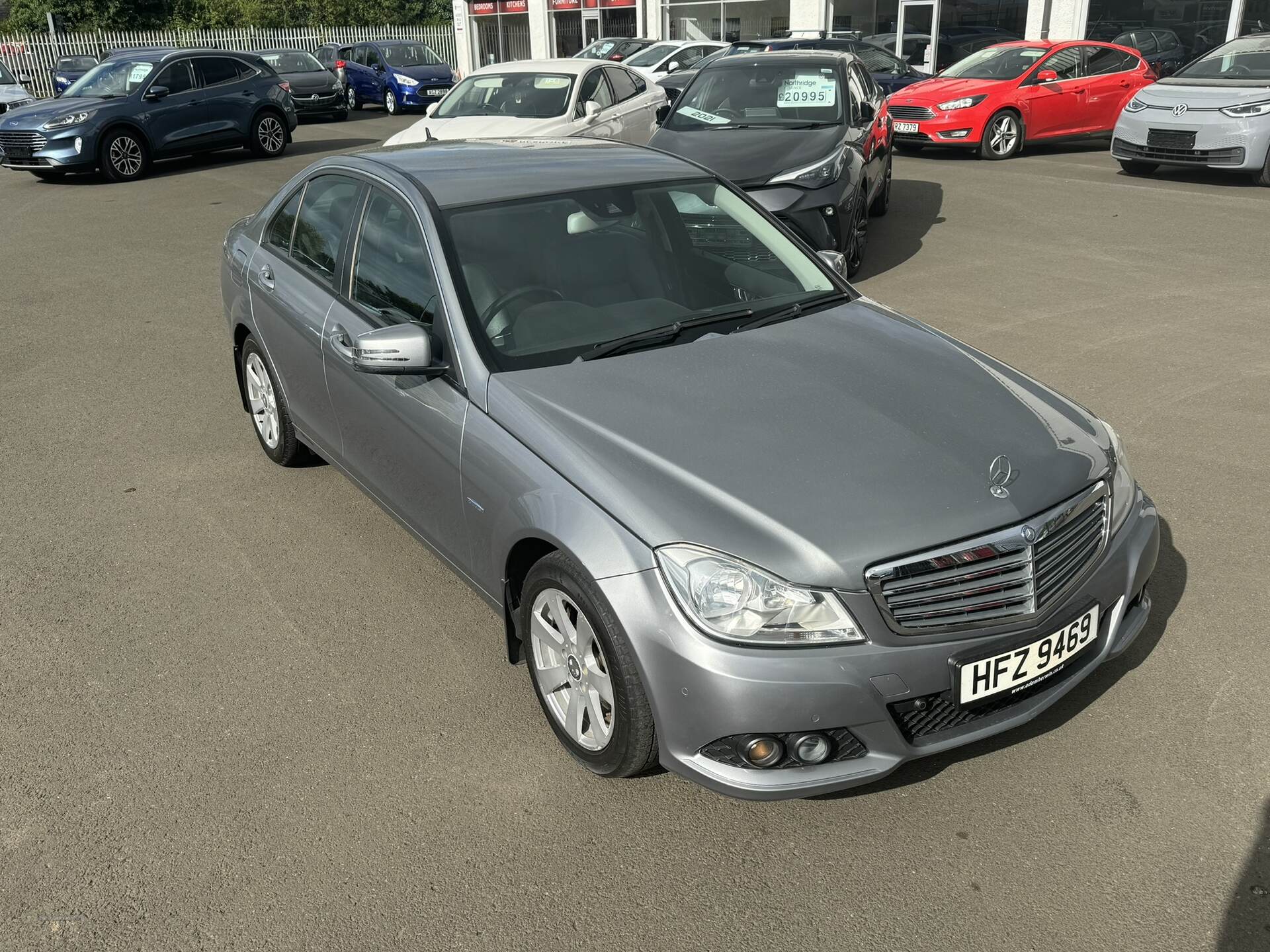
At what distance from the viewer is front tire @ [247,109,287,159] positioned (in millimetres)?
17406

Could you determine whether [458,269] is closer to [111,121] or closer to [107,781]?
[107,781]

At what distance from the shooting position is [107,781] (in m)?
3.39

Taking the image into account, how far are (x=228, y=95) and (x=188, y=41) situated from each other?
2544cm

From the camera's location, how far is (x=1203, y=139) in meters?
12.3

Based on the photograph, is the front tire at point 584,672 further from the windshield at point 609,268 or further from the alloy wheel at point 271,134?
the alloy wheel at point 271,134

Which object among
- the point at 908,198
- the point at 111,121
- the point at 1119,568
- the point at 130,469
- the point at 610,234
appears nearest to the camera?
the point at 1119,568

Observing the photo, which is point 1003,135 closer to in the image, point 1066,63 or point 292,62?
point 1066,63

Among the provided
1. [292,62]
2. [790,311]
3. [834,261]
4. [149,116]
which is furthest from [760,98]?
[292,62]

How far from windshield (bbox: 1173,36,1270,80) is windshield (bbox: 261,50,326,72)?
1742 cm

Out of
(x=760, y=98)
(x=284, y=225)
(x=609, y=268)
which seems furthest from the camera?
(x=760, y=98)

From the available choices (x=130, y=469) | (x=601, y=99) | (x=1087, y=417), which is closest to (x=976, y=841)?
(x=1087, y=417)

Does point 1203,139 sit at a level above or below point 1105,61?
below

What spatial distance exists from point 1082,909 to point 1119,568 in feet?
3.26

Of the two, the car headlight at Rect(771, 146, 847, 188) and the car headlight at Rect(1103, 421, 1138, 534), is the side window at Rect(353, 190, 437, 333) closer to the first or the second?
the car headlight at Rect(1103, 421, 1138, 534)
